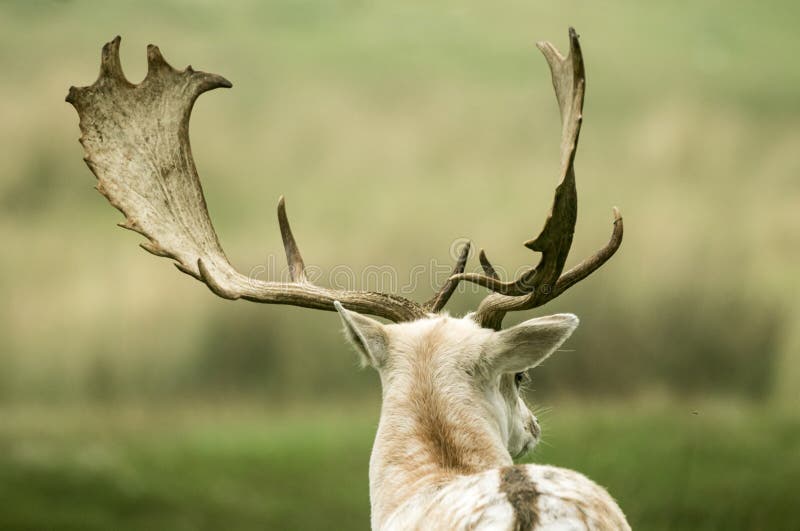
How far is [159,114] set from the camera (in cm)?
598

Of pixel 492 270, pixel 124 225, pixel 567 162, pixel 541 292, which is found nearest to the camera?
pixel 567 162

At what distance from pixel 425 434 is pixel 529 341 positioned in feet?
2.05

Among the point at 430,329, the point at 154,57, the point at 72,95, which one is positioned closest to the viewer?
the point at 430,329

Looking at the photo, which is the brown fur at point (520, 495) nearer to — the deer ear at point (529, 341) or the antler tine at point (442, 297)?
the deer ear at point (529, 341)

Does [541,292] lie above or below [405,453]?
above

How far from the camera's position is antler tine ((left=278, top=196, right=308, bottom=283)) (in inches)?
214

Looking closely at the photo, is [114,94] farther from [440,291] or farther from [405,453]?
[405,453]

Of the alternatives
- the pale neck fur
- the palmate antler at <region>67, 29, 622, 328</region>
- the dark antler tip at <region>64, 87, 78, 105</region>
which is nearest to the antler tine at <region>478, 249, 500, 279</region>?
the palmate antler at <region>67, 29, 622, 328</region>

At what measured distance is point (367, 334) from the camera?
4387 mm

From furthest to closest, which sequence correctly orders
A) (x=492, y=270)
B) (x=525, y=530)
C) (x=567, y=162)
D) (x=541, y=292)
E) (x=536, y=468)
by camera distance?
1. (x=492, y=270)
2. (x=541, y=292)
3. (x=567, y=162)
4. (x=536, y=468)
5. (x=525, y=530)

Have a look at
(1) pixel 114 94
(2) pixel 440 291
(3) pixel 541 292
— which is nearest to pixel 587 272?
(3) pixel 541 292

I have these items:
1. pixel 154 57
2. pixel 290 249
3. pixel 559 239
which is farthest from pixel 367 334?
pixel 154 57

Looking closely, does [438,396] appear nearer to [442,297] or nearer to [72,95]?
[442,297]

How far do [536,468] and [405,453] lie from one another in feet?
3.53
